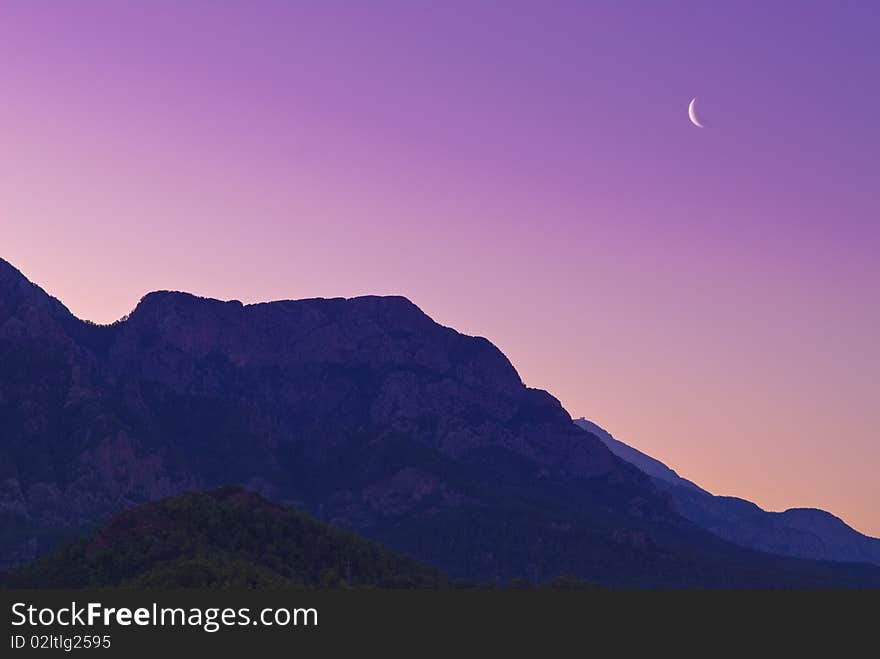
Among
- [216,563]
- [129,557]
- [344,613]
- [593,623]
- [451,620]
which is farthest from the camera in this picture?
[129,557]

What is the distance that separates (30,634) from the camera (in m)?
66.8

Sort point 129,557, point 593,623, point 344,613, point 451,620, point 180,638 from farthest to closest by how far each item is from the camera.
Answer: point 129,557 → point 593,623 → point 451,620 → point 344,613 → point 180,638

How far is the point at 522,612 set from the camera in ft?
263

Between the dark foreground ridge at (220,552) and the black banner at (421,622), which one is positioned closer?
the black banner at (421,622)

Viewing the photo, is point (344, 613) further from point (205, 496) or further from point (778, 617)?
point (205, 496)

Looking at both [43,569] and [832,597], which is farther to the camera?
[43,569]

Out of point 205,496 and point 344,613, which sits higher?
point 205,496

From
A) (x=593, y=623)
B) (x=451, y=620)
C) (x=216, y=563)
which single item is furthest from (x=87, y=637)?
(x=216, y=563)

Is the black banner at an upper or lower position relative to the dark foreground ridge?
lower

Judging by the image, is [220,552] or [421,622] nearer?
[421,622]

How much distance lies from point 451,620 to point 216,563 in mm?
71760

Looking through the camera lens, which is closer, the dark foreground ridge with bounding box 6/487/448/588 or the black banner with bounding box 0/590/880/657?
the black banner with bounding box 0/590/880/657

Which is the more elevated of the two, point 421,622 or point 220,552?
point 220,552

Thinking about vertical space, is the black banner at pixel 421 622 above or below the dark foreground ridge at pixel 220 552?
below
